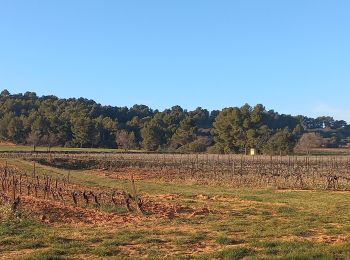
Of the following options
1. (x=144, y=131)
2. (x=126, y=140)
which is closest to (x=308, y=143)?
(x=144, y=131)

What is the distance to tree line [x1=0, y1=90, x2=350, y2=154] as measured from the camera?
89750 millimetres

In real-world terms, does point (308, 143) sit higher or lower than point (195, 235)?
higher

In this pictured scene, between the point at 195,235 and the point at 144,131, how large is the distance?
9398cm

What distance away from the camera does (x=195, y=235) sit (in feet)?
38.8

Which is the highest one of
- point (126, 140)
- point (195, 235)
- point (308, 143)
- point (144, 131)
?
point (144, 131)

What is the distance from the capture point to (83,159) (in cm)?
5984

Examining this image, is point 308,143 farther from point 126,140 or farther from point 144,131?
point 126,140

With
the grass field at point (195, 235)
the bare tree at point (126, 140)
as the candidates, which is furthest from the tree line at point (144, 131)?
the grass field at point (195, 235)

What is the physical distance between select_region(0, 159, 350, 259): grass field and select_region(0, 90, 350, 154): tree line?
2700 inches

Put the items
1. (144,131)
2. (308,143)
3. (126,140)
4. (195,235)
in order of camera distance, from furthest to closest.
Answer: (126,140) → (308,143) → (144,131) → (195,235)

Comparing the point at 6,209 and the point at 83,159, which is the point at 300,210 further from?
the point at 83,159

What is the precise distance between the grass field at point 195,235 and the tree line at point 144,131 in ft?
225

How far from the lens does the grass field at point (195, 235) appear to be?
31.5 ft

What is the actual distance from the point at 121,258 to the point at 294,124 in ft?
523
